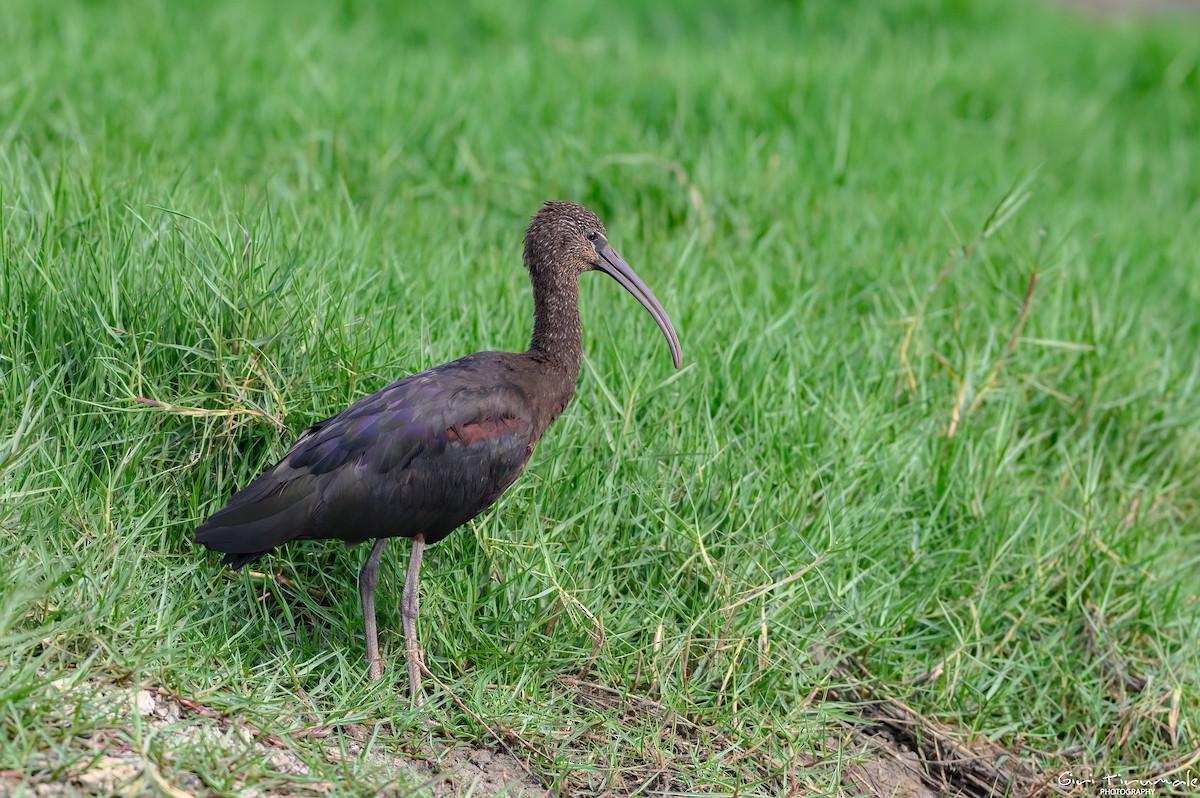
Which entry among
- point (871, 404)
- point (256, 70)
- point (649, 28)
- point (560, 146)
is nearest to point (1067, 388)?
point (871, 404)

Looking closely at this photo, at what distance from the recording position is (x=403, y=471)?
3525 mm

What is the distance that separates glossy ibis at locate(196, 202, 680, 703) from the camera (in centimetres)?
345

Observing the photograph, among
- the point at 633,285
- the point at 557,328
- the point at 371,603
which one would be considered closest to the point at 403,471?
the point at 371,603

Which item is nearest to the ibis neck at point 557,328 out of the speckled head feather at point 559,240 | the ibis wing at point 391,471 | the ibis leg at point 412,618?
the speckled head feather at point 559,240

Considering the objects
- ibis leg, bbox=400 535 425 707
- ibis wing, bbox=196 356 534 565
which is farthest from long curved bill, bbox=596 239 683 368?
ibis leg, bbox=400 535 425 707

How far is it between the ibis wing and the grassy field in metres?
0.30

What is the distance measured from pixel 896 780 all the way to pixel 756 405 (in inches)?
52.2

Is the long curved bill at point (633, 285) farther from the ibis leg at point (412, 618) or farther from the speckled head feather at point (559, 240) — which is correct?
the ibis leg at point (412, 618)

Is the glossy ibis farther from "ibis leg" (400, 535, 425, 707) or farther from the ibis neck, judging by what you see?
the ibis neck

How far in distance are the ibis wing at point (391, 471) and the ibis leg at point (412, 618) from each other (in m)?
0.07

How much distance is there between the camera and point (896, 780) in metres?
3.81

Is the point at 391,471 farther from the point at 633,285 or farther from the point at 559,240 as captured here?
the point at 633,285

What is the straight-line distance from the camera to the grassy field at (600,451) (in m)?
3.46

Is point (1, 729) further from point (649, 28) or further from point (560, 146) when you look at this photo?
point (649, 28)
